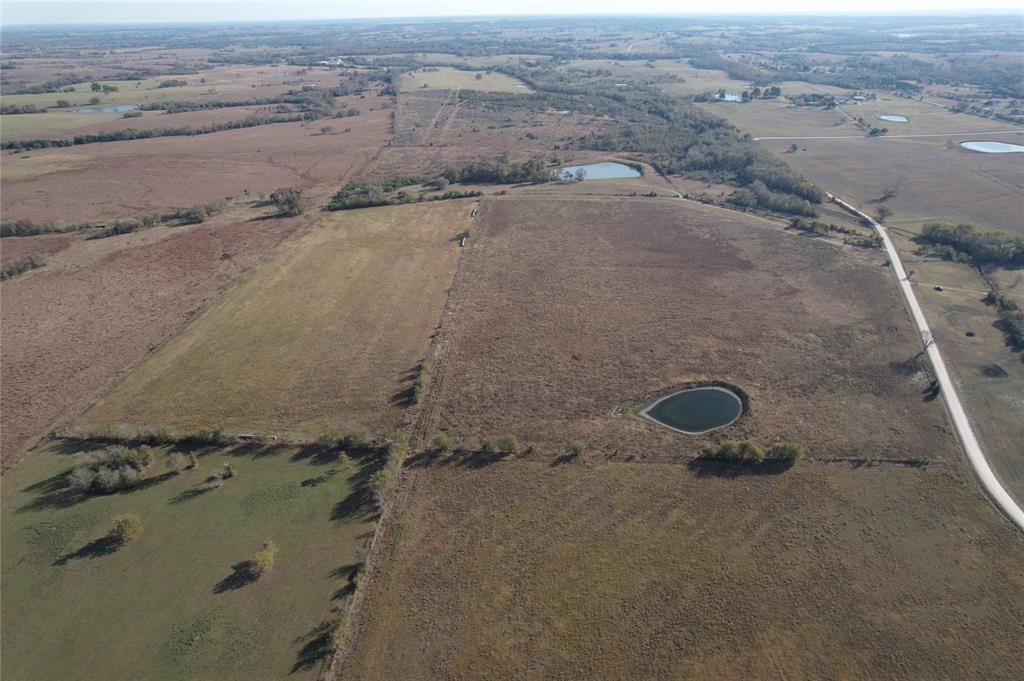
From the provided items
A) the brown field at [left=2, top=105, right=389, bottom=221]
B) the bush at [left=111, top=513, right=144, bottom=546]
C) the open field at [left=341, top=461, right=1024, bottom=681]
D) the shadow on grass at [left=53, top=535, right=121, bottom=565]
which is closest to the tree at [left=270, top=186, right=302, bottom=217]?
the brown field at [left=2, top=105, right=389, bottom=221]

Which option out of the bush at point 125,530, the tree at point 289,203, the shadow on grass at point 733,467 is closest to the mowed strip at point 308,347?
the bush at point 125,530

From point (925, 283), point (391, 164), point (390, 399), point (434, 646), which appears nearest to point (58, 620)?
point (434, 646)

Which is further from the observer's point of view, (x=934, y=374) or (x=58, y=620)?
(x=934, y=374)

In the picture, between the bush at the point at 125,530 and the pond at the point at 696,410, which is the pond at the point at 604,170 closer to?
the pond at the point at 696,410

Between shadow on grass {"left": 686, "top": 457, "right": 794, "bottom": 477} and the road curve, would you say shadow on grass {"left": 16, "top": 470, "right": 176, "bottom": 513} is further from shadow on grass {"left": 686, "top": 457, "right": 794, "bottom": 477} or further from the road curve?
the road curve

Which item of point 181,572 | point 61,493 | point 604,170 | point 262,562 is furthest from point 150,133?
point 262,562

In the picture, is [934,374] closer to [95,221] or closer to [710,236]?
[710,236]
